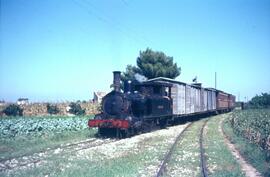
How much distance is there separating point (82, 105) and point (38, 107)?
7008mm

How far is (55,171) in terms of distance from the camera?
10078 mm

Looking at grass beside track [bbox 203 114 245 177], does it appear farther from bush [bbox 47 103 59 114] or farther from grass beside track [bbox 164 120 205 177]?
bush [bbox 47 103 59 114]

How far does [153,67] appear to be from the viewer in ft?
185

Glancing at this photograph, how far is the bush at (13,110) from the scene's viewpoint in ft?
156

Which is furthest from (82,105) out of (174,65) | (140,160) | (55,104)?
(140,160)

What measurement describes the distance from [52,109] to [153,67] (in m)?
17.9

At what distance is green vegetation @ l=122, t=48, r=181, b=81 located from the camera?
56.3 meters

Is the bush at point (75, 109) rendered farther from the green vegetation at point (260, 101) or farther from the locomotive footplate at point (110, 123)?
the green vegetation at point (260, 101)

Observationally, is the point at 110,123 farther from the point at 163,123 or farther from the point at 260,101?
the point at 260,101

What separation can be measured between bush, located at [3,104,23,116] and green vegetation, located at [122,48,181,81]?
18.1 metres

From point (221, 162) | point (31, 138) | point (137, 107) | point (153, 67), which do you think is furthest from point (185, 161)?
point (153, 67)

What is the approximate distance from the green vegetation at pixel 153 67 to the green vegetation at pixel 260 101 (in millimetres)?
25194

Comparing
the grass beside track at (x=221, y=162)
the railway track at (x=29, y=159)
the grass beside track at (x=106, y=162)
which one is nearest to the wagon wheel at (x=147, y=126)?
the grass beside track at (x=106, y=162)

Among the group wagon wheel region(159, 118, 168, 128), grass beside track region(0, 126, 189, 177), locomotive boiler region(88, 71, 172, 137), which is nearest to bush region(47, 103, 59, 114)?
wagon wheel region(159, 118, 168, 128)
